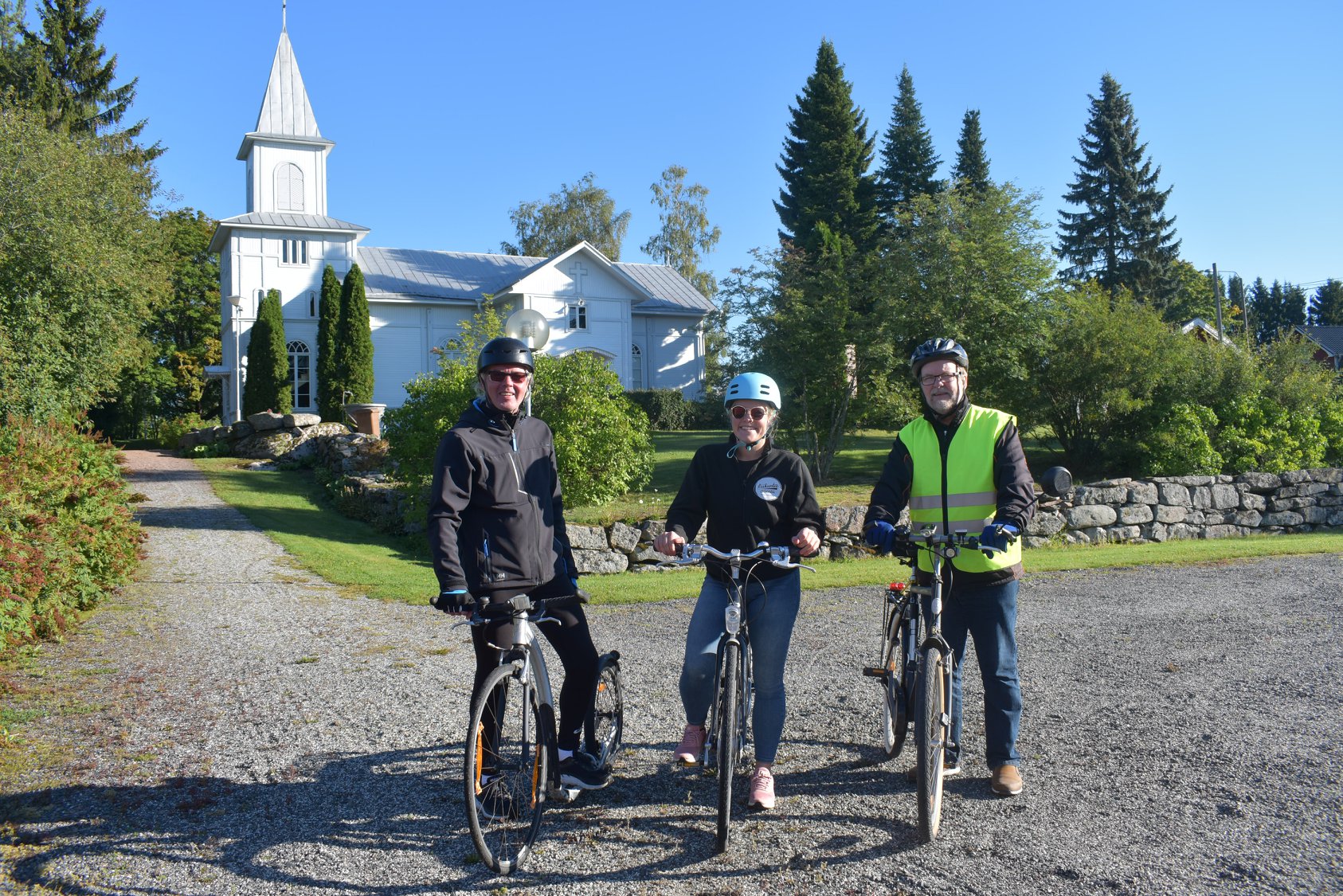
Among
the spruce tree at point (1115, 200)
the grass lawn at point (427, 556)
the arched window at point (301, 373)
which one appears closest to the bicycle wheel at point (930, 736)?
the grass lawn at point (427, 556)

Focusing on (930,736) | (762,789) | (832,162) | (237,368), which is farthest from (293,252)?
(930,736)

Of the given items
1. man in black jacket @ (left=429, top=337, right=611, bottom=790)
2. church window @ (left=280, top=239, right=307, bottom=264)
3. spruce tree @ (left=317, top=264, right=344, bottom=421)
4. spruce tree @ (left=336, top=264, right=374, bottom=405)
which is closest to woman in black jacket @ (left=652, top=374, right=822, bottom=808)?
man in black jacket @ (left=429, top=337, right=611, bottom=790)

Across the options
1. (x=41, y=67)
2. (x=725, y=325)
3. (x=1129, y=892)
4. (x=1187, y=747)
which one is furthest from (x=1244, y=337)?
(x=41, y=67)

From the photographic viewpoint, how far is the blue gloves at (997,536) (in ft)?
13.7

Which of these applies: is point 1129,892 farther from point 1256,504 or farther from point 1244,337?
point 1244,337

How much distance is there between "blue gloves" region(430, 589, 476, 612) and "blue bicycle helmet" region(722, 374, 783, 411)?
1.47 m

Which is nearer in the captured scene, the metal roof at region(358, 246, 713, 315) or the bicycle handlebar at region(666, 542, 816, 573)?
the bicycle handlebar at region(666, 542, 816, 573)

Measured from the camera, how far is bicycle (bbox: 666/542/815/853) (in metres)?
3.91

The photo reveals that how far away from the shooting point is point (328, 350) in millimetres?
36062

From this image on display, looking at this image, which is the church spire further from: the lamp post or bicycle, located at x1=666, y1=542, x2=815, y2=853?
bicycle, located at x1=666, y1=542, x2=815, y2=853

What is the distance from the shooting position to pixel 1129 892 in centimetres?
345

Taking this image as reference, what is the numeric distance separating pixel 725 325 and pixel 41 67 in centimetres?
2839

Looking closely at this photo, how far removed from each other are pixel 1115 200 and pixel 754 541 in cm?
5104

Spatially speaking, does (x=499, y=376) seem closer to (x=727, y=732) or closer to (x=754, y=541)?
(x=754, y=541)
